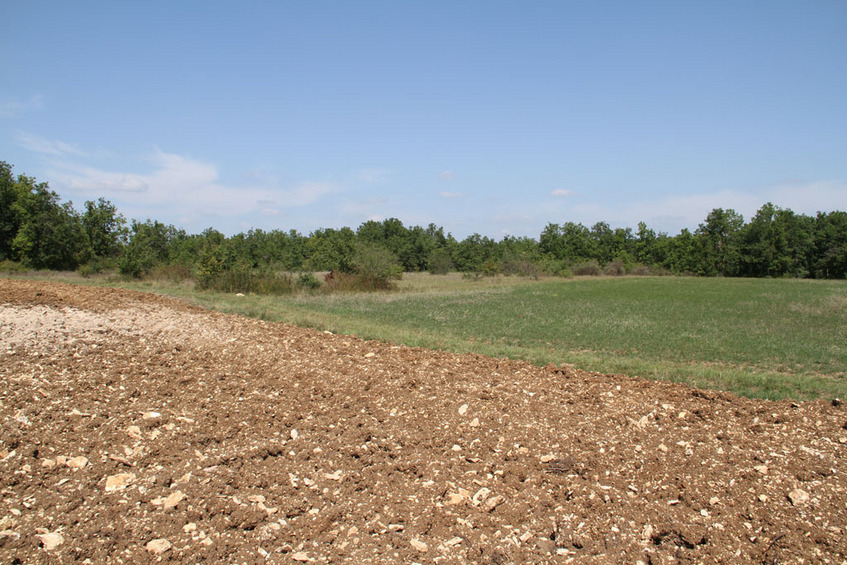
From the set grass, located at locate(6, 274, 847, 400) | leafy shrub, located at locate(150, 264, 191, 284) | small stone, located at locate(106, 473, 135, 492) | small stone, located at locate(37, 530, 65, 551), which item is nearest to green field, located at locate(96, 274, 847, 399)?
grass, located at locate(6, 274, 847, 400)

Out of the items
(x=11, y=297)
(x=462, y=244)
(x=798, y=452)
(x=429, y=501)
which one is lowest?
(x=429, y=501)

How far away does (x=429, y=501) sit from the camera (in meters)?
4.64

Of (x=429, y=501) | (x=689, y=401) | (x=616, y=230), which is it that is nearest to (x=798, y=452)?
(x=689, y=401)

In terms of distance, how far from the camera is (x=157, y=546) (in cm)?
383

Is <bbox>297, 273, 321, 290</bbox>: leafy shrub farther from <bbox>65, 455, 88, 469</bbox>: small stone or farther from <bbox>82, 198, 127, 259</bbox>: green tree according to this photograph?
<bbox>65, 455, 88, 469</bbox>: small stone

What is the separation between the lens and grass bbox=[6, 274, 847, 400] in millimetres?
10391

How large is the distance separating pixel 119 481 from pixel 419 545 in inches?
107

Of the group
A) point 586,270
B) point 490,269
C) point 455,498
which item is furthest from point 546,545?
point 586,270

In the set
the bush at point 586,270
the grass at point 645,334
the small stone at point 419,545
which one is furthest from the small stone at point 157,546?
the bush at point 586,270

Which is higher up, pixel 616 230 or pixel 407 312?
pixel 616 230

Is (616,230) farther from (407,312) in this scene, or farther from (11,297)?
(11,297)

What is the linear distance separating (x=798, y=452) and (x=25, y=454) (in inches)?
296

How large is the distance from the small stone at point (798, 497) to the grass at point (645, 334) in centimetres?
414

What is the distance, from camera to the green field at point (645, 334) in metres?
10.4
